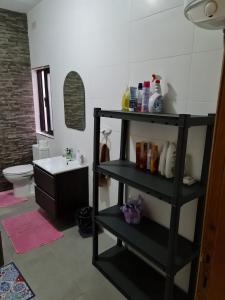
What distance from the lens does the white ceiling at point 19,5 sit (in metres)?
2.75

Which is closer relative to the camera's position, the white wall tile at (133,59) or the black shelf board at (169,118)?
the black shelf board at (169,118)

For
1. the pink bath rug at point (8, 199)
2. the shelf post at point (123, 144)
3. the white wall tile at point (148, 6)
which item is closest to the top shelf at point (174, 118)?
the shelf post at point (123, 144)

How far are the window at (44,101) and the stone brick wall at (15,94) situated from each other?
0.46 feet

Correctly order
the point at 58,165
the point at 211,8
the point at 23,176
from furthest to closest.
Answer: the point at 23,176 < the point at 58,165 < the point at 211,8

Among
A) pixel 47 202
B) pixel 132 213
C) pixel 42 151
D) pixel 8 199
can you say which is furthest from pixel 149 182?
pixel 8 199

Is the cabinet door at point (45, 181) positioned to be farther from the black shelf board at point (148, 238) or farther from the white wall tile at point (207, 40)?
the white wall tile at point (207, 40)

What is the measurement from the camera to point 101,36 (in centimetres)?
196

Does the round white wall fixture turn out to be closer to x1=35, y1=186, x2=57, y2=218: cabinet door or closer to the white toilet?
x1=35, y1=186, x2=57, y2=218: cabinet door

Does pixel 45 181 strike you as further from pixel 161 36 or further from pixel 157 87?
pixel 161 36

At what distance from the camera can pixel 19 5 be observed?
2.87 m

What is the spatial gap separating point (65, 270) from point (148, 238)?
0.83m

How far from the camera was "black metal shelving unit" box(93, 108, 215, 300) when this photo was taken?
47.0 inches

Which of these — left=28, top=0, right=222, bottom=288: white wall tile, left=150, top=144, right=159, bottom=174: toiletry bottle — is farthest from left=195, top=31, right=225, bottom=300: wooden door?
left=150, top=144, right=159, bottom=174: toiletry bottle

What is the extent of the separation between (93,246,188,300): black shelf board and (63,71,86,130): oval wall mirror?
1356mm
